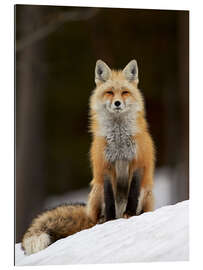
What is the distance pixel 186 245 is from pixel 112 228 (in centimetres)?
60

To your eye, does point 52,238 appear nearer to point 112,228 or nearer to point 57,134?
point 112,228

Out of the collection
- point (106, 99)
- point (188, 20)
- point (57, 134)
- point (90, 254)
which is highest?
point (188, 20)

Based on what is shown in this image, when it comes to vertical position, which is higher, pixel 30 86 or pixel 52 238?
pixel 30 86

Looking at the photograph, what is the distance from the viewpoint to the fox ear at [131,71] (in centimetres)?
416

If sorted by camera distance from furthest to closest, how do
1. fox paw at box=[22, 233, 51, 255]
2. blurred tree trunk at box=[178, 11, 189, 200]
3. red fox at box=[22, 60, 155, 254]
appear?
1. blurred tree trunk at box=[178, 11, 189, 200]
2. red fox at box=[22, 60, 155, 254]
3. fox paw at box=[22, 233, 51, 255]

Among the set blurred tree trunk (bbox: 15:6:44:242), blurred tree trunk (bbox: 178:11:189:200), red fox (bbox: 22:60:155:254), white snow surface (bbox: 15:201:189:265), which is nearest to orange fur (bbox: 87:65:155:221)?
red fox (bbox: 22:60:155:254)

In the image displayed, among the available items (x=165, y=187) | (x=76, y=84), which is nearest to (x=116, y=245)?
(x=165, y=187)

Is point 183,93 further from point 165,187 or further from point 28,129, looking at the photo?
point 28,129

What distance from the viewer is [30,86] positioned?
404 centimetres

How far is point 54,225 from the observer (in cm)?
411

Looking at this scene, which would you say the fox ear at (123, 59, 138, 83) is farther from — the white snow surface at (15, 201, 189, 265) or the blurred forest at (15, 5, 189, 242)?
the white snow surface at (15, 201, 189, 265)

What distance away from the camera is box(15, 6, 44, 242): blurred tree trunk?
402 centimetres

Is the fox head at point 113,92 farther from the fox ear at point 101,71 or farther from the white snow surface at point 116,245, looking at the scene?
the white snow surface at point 116,245
